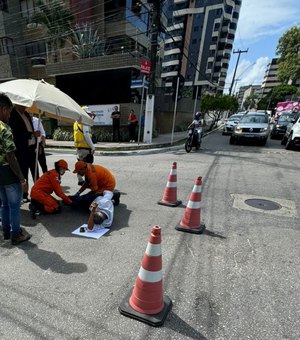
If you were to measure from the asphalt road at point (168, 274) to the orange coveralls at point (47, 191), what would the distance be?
212 millimetres

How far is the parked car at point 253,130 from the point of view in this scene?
12070 millimetres

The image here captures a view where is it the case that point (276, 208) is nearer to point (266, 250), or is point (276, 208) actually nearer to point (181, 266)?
point (266, 250)

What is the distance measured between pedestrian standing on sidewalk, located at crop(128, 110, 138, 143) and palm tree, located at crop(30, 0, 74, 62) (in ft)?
29.8

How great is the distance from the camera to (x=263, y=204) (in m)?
4.69

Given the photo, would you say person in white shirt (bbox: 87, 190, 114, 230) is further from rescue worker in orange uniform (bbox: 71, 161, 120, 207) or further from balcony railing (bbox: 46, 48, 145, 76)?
balcony railing (bbox: 46, 48, 145, 76)

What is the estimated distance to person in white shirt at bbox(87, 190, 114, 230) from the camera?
11.4ft

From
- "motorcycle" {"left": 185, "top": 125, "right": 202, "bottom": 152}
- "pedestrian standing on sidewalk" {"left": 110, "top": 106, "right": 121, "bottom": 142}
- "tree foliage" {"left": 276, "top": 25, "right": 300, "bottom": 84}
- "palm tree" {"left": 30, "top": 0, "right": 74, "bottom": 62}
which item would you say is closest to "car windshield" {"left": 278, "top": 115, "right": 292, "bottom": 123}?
"motorcycle" {"left": 185, "top": 125, "right": 202, "bottom": 152}

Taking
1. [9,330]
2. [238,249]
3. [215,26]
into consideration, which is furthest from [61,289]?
[215,26]

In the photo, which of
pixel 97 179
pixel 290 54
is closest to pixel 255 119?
pixel 97 179

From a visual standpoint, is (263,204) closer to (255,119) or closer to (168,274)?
(168,274)

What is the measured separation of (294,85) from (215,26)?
27.7 meters

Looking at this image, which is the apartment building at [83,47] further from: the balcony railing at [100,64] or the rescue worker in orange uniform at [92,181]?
the rescue worker in orange uniform at [92,181]

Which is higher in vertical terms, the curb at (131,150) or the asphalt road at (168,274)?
the asphalt road at (168,274)

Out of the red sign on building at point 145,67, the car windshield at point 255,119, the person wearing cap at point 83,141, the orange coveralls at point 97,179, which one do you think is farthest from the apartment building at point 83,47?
the orange coveralls at point 97,179
